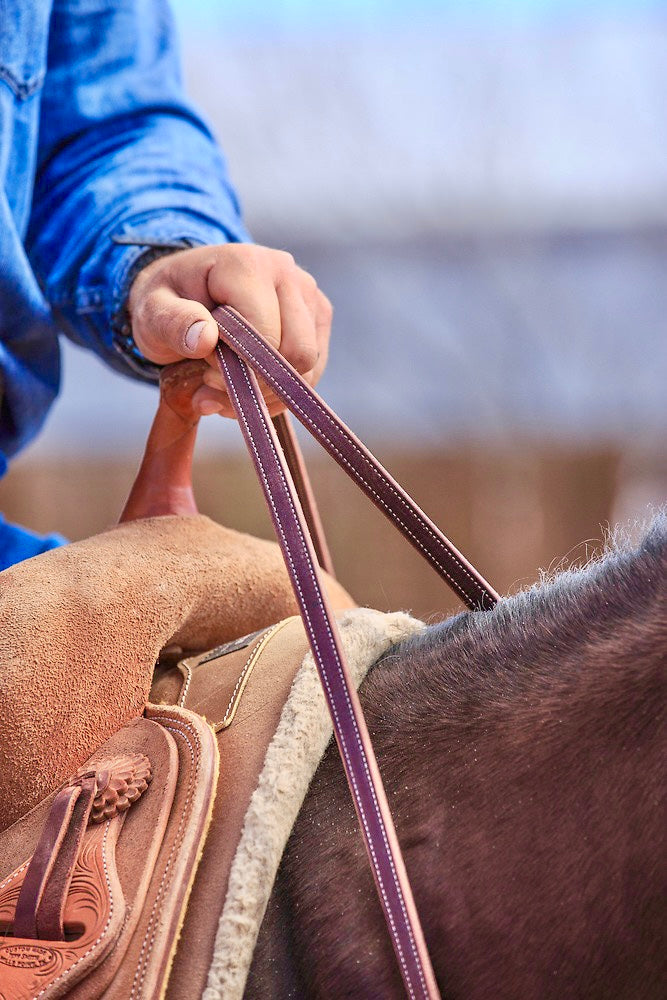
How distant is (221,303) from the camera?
827mm

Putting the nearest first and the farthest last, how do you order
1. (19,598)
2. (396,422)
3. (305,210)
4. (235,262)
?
(19,598) < (235,262) < (396,422) < (305,210)

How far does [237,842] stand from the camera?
61cm

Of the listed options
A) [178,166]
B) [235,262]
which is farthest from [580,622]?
[178,166]

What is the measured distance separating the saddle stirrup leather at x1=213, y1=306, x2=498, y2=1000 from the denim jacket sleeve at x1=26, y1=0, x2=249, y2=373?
1.11 feet

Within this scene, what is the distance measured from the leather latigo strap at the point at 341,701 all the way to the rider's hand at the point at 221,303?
70 millimetres

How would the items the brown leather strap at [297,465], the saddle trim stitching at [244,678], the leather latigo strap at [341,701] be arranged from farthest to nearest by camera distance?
the brown leather strap at [297,465]
the saddle trim stitching at [244,678]
the leather latigo strap at [341,701]

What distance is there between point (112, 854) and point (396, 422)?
15.6 ft

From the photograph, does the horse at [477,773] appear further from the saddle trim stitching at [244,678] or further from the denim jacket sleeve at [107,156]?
the denim jacket sleeve at [107,156]

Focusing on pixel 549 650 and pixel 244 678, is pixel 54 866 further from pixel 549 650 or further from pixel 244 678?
pixel 549 650

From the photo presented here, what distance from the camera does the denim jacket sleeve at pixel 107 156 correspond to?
43.0 inches

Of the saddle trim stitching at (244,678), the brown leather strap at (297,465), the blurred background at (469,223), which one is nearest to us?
the saddle trim stitching at (244,678)

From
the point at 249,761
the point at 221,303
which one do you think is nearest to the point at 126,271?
the point at 221,303

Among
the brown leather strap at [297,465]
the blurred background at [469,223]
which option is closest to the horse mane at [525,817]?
the brown leather strap at [297,465]

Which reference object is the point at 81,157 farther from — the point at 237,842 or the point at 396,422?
the point at 396,422
